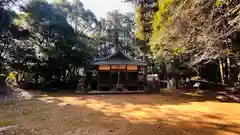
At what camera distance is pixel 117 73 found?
52.2 feet

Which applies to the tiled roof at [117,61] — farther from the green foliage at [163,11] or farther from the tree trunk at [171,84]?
the green foliage at [163,11]

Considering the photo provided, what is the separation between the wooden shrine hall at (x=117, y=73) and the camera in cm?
1533

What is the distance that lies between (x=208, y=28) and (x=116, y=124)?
4635mm

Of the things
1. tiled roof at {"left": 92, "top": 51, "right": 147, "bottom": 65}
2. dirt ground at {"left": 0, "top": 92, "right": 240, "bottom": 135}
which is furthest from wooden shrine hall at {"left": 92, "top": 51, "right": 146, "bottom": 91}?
dirt ground at {"left": 0, "top": 92, "right": 240, "bottom": 135}

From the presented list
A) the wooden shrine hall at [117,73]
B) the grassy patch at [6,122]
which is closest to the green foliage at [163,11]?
the grassy patch at [6,122]

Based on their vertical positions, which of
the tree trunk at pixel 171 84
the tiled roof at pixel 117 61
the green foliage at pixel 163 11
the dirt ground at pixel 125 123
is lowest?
the dirt ground at pixel 125 123

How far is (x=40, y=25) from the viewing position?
17188 millimetres

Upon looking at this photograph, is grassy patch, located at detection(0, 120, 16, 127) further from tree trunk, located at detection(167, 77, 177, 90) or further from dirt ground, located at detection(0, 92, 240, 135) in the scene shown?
tree trunk, located at detection(167, 77, 177, 90)

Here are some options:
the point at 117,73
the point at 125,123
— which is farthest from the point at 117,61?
the point at 125,123

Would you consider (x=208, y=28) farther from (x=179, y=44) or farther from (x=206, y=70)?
(x=206, y=70)

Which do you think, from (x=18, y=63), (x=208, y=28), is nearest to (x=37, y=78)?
(x=18, y=63)

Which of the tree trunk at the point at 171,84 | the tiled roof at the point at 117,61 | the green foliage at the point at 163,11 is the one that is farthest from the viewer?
the tree trunk at the point at 171,84

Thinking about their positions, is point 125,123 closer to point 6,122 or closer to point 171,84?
point 6,122

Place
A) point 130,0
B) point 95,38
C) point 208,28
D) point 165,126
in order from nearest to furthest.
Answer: point 165,126
point 208,28
point 130,0
point 95,38
